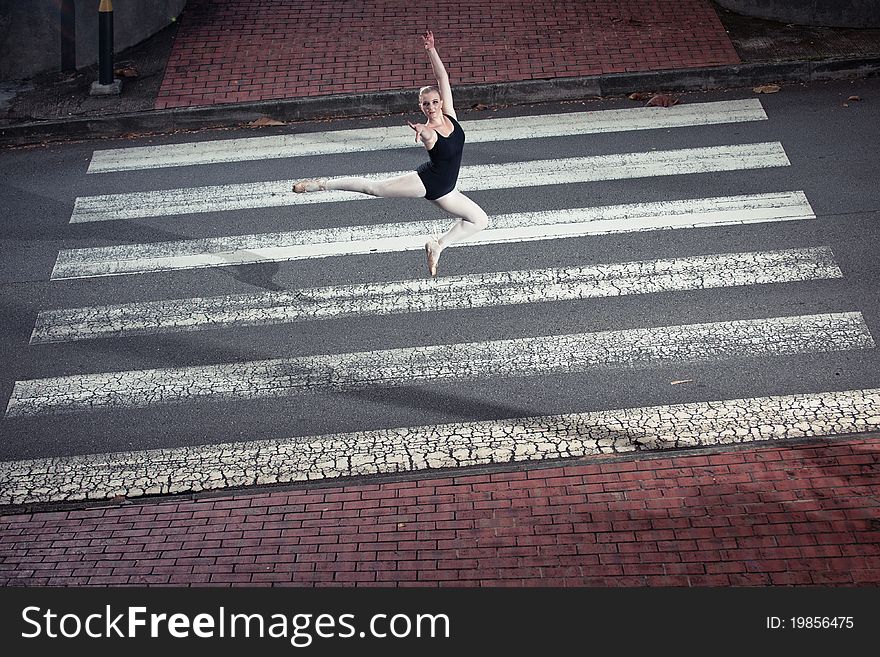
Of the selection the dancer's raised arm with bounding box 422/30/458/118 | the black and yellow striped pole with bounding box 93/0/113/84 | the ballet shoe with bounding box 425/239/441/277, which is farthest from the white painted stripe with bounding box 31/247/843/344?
the black and yellow striped pole with bounding box 93/0/113/84

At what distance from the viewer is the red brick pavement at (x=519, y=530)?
7535mm

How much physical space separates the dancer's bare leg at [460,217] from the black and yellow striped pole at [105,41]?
755 centimetres

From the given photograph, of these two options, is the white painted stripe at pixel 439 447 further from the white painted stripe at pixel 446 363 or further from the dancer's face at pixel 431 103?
the dancer's face at pixel 431 103

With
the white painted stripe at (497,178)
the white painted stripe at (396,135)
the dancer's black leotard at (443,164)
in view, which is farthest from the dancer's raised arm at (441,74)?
the white painted stripe at (396,135)

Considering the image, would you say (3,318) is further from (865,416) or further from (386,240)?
(865,416)

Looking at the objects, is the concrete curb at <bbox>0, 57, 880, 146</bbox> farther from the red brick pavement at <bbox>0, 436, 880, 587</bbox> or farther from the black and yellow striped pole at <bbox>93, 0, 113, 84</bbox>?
the red brick pavement at <bbox>0, 436, 880, 587</bbox>

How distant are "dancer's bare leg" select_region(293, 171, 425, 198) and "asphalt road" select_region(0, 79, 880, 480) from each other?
66.7 inches

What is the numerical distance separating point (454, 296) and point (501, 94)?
4977 mm

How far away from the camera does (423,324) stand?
10.4m

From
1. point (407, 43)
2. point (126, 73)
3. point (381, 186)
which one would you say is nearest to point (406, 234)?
point (381, 186)

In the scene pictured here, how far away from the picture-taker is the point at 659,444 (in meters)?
8.78

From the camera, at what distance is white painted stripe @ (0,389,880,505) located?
28.7ft

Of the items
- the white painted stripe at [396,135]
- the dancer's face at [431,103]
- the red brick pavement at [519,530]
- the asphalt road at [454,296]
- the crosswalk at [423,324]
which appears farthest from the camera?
the white painted stripe at [396,135]

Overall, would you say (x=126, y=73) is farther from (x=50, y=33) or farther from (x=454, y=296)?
(x=454, y=296)
